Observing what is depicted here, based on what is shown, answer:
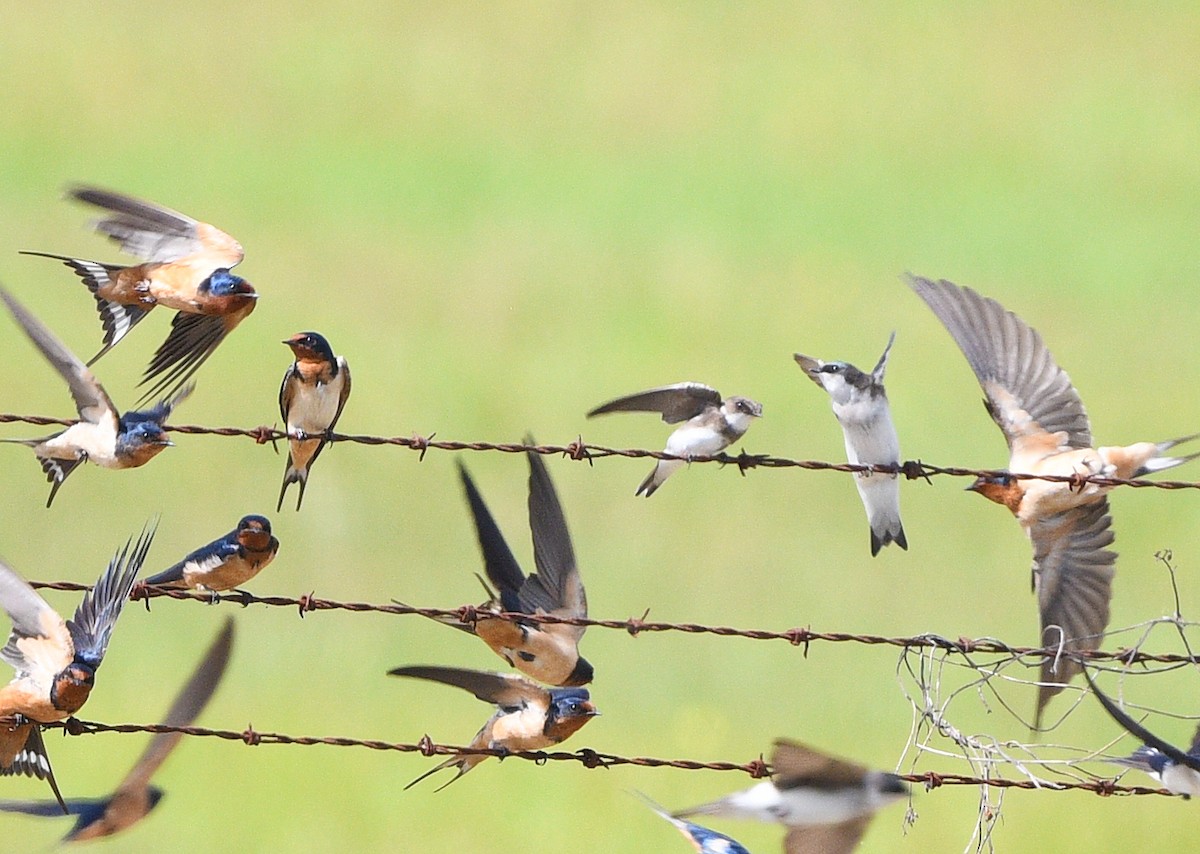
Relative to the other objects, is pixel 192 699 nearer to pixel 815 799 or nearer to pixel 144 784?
pixel 144 784

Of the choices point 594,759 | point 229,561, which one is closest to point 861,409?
point 594,759

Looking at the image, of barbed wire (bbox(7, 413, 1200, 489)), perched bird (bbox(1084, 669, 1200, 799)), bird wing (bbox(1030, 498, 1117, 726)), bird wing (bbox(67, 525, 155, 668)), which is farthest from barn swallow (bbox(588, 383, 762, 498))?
bird wing (bbox(67, 525, 155, 668))

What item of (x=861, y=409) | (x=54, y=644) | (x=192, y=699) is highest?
(x=861, y=409)

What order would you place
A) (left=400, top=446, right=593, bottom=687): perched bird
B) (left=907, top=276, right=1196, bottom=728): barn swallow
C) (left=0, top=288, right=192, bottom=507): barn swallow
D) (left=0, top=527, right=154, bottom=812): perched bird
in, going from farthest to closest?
1. (left=907, top=276, right=1196, bottom=728): barn swallow
2. (left=400, top=446, right=593, bottom=687): perched bird
3. (left=0, top=288, right=192, bottom=507): barn swallow
4. (left=0, top=527, right=154, bottom=812): perched bird

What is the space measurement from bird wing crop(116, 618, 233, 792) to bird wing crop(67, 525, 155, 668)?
24 cm

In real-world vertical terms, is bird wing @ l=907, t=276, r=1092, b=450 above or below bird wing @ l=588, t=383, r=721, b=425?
above

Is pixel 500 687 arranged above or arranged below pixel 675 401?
below

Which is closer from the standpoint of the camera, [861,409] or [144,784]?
[144,784]

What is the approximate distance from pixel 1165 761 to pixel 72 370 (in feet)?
7.85

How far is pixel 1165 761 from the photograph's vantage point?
171 inches

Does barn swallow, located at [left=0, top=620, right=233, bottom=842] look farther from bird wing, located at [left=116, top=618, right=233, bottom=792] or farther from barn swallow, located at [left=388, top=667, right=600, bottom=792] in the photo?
barn swallow, located at [left=388, top=667, right=600, bottom=792]

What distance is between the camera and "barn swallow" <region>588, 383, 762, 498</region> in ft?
17.3

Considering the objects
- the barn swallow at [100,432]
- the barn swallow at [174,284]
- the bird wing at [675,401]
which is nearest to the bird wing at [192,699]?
the barn swallow at [100,432]

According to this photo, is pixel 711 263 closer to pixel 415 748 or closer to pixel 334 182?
pixel 334 182
